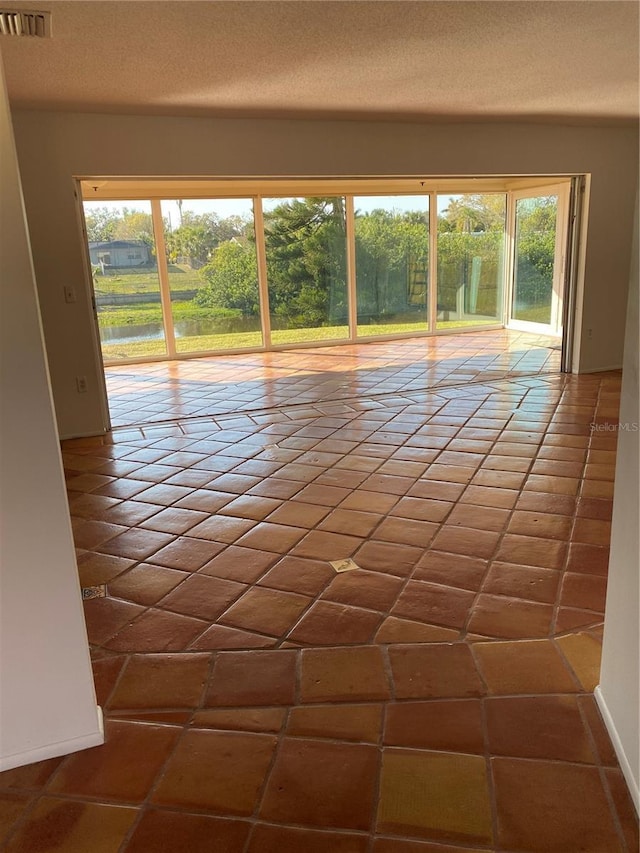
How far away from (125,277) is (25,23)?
5514 millimetres

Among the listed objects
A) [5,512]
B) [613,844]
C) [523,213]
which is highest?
[523,213]

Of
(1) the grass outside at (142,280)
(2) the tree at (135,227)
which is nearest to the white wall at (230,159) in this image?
(1) the grass outside at (142,280)

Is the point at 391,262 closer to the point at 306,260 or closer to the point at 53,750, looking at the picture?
the point at 306,260

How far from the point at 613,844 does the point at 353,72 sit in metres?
3.76

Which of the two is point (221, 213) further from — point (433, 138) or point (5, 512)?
point (5, 512)

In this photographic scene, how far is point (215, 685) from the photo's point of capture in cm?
199

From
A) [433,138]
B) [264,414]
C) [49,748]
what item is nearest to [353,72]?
[433,138]

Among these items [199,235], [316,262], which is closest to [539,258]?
[316,262]

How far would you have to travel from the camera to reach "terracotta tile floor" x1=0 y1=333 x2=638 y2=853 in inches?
59.0

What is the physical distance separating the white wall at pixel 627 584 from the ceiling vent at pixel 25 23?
254 centimetres

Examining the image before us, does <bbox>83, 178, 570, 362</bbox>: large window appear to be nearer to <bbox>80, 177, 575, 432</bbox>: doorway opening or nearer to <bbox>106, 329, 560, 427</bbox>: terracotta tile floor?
<bbox>80, 177, 575, 432</bbox>: doorway opening

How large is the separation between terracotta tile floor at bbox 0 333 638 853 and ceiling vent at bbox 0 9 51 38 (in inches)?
91.9

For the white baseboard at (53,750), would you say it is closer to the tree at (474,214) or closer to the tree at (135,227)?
the tree at (135,227)

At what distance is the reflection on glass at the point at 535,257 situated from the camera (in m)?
8.61
